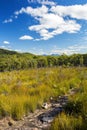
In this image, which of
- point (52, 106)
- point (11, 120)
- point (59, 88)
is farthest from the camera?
point (59, 88)

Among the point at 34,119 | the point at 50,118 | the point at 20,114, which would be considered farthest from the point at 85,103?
the point at 20,114

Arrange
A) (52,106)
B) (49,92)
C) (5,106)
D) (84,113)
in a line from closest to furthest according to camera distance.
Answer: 1. (84,113)
2. (5,106)
3. (52,106)
4. (49,92)

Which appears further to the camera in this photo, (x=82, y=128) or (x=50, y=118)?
(x=50, y=118)

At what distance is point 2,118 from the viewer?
6.01 m

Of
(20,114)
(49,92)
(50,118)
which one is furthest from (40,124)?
(49,92)

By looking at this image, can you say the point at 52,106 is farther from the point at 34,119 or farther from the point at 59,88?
the point at 59,88

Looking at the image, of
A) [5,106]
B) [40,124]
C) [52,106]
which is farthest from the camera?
[52,106]

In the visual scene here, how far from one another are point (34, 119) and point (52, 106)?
1.33m

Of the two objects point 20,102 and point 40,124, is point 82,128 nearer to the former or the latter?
point 40,124

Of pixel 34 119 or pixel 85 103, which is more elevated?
pixel 85 103

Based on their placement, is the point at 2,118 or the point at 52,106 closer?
the point at 2,118

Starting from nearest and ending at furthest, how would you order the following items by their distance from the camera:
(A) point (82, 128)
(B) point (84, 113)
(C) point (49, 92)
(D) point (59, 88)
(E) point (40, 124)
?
1. (A) point (82, 128)
2. (B) point (84, 113)
3. (E) point (40, 124)
4. (C) point (49, 92)
5. (D) point (59, 88)

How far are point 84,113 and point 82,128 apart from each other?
0.70 m

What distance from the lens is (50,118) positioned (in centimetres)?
566
